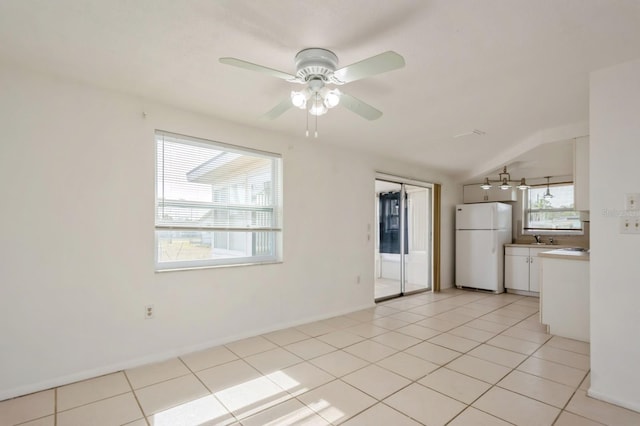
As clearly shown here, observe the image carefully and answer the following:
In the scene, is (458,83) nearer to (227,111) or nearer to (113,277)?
(227,111)

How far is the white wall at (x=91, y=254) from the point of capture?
227cm

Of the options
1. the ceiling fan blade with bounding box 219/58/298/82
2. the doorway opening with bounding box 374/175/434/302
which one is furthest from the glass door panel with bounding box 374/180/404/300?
the ceiling fan blade with bounding box 219/58/298/82

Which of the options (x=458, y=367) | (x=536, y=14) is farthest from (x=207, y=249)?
(x=536, y=14)

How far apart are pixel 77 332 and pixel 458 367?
3039 millimetres

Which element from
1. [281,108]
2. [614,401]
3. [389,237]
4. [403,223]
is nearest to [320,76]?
[281,108]

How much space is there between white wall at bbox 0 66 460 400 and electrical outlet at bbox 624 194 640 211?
9.86 feet

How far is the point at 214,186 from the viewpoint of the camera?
3.24m

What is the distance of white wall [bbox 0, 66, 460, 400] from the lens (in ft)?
7.45

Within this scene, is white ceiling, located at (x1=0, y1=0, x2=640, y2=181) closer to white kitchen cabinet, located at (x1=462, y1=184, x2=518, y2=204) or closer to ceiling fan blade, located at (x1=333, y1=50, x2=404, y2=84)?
ceiling fan blade, located at (x1=333, y1=50, x2=404, y2=84)

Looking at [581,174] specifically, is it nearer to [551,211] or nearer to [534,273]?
[534,273]

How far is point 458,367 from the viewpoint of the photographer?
8.92 ft

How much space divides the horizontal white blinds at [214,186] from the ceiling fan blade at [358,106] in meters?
1.61

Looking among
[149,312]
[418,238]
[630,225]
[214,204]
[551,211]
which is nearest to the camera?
[630,225]

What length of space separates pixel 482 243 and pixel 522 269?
76 cm
